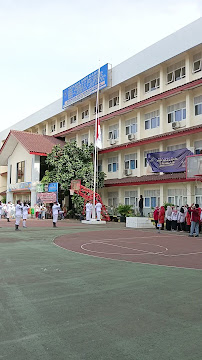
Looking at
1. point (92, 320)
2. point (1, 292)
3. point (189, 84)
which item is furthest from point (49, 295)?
point (189, 84)

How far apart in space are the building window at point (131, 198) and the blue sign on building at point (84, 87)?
10172 millimetres

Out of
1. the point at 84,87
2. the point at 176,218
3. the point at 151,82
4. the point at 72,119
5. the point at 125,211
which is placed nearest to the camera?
the point at 176,218

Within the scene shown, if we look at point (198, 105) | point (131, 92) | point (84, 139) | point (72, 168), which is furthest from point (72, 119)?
point (198, 105)

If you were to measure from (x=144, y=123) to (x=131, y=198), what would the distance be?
21.6 ft

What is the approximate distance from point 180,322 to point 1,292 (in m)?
2.95

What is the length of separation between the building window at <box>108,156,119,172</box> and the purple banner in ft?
22.0

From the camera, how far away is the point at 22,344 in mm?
3570

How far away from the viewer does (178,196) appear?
83.5 ft

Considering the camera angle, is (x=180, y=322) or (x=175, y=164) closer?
(x=180, y=322)

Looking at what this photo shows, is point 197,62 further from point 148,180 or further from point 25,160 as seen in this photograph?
point 25,160

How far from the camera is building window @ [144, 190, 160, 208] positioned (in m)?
27.3

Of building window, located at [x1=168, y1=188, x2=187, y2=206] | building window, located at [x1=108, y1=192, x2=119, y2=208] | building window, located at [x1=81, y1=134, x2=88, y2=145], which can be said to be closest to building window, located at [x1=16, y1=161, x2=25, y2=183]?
building window, located at [x1=81, y1=134, x2=88, y2=145]

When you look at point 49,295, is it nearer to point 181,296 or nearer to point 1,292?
point 1,292

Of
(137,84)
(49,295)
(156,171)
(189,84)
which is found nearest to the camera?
(49,295)
